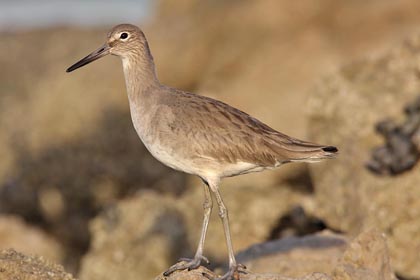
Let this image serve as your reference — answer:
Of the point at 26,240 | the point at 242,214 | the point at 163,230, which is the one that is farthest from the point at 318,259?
the point at 26,240

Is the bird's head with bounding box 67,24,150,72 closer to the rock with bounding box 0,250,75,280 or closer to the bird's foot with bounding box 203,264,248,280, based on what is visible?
the rock with bounding box 0,250,75,280

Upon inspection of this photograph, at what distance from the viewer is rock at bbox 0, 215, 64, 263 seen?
53.9 ft

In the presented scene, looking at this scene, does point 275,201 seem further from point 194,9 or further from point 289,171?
point 194,9

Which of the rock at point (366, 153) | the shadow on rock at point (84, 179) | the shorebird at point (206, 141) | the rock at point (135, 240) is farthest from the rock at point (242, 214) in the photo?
the shorebird at point (206, 141)

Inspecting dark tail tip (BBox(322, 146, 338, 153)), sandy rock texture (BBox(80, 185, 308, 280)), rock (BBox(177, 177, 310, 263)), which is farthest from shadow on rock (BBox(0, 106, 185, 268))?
dark tail tip (BBox(322, 146, 338, 153))

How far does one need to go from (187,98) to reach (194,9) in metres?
11.4

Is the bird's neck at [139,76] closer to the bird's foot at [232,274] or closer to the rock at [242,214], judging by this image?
Answer: the bird's foot at [232,274]

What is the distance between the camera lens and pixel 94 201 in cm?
1925

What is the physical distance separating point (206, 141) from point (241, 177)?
6.05 metres

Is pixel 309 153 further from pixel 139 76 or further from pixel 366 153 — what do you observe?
pixel 366 153

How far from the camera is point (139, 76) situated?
11.2 meters

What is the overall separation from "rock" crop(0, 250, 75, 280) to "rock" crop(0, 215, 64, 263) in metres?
6.45

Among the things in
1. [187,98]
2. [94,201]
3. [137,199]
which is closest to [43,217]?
[94,201]

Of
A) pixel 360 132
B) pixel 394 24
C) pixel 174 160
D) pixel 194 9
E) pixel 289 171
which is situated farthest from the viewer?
pixel 194 9
